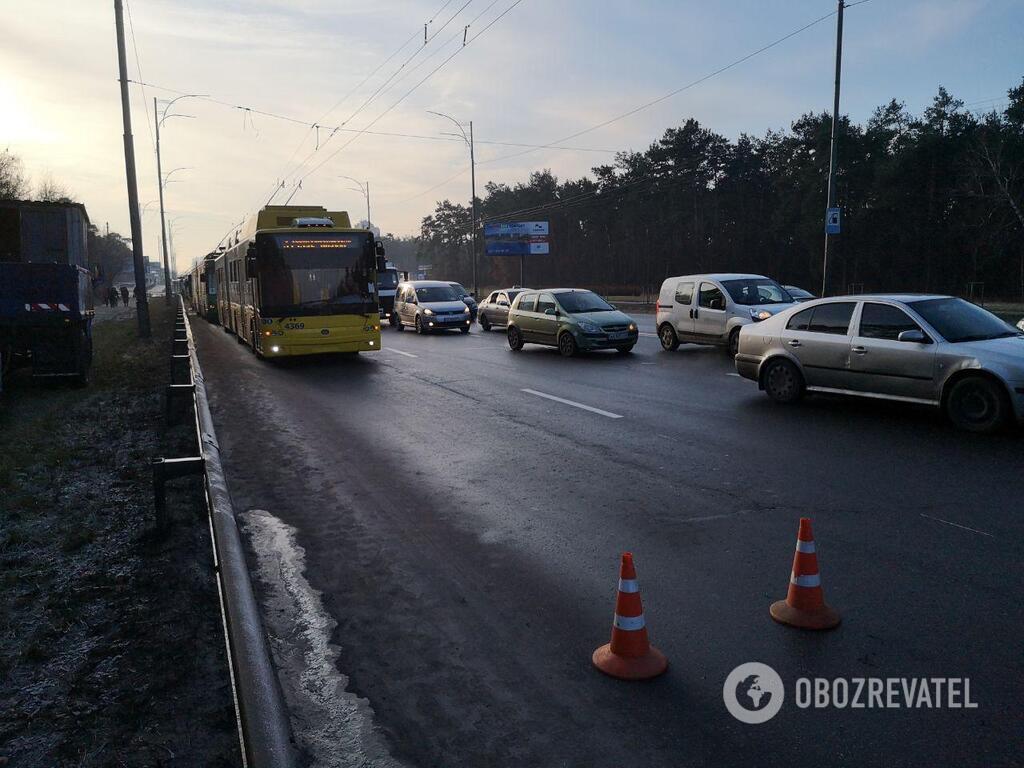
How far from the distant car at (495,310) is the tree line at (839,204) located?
67.6 feet

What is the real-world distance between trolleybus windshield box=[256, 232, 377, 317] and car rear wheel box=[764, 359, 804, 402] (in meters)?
9.87

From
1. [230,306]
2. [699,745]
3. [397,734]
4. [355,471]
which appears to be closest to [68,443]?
[355,471]

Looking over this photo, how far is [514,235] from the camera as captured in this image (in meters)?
76.9

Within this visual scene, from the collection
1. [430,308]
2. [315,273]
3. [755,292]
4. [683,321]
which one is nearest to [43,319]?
[315,273]

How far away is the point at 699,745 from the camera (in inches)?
130

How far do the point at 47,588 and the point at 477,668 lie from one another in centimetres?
303

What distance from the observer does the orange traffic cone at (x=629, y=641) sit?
12.7 feet

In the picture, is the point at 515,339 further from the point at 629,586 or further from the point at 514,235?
the point at 514,235

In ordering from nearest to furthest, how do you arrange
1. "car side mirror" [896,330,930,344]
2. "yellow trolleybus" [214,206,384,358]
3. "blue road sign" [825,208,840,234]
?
"car side mirror" [896,330,930,344]
"yellow trolleybus" [214,206,384,358]
"blue road sign" [825,208,840,234]

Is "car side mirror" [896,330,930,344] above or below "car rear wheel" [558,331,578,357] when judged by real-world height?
above

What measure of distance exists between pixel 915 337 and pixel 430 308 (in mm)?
19332

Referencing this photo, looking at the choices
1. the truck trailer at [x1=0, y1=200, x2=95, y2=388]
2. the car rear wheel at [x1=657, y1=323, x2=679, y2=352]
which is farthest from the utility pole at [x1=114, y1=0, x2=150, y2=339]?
the car rear wheel at [x1=657, y1=323, x2=679, y2=352]

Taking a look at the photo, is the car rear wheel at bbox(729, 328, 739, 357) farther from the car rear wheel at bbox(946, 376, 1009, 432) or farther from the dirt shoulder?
the dirt shoulder

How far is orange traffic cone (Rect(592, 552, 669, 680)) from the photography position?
12.7 feet
